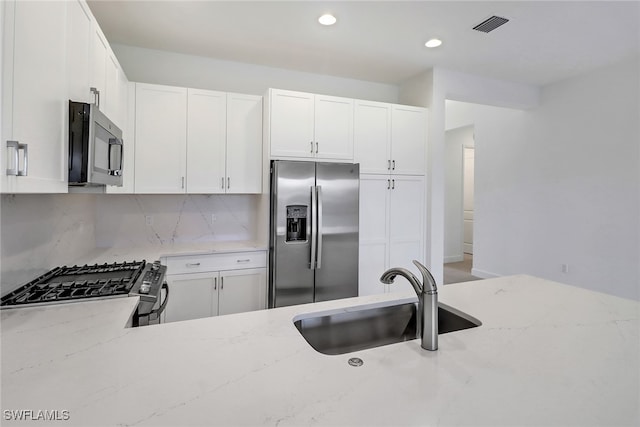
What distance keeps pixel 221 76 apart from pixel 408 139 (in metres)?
2.10

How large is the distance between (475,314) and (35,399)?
58.5 inches

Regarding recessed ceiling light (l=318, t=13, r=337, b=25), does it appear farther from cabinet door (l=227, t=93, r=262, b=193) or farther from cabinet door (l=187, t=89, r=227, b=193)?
cabinet door (l=187, t=89, r=227, b=193)

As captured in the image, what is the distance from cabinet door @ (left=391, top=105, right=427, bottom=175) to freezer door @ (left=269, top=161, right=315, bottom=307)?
3.67 ft

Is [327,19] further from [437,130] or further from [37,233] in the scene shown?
Result: [37,233]

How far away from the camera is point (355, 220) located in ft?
10.0

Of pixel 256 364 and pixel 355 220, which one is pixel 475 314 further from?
pixel 355 220

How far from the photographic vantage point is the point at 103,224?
2967 mm

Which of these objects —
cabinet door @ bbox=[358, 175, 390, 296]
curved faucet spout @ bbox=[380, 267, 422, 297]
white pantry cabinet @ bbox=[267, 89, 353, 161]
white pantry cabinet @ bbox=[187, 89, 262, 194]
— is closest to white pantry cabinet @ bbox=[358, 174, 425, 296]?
cabinet door @ bbox=[358, 175, 390, 296]

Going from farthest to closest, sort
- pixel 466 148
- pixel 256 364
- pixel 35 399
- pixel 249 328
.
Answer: pixel 466 148 < pixel 249 328 < pixel 256 364 < pixel 35 399

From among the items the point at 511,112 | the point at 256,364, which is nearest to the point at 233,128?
the point at 256,364

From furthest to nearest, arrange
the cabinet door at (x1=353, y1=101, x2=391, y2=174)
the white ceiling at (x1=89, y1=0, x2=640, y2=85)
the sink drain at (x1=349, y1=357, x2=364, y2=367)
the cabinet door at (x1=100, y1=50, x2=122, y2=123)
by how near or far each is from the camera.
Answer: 1. the cabinet door at (x1=353, y1=101, x2=391, y2=174)
2. the white ceiling at (x1=89, y1=0, x2=640, y2=85)
3. the cabinet door at (x1=100, y1=50, x2=122, y2=123)
4. the sink drain at (x1=349, y1=357, x2=364, y2=367)

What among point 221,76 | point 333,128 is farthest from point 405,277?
point 221,76

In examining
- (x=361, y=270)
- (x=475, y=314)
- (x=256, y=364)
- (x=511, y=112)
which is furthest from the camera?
(x=511, y=112)

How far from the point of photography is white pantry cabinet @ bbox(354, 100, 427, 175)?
3322 mm
